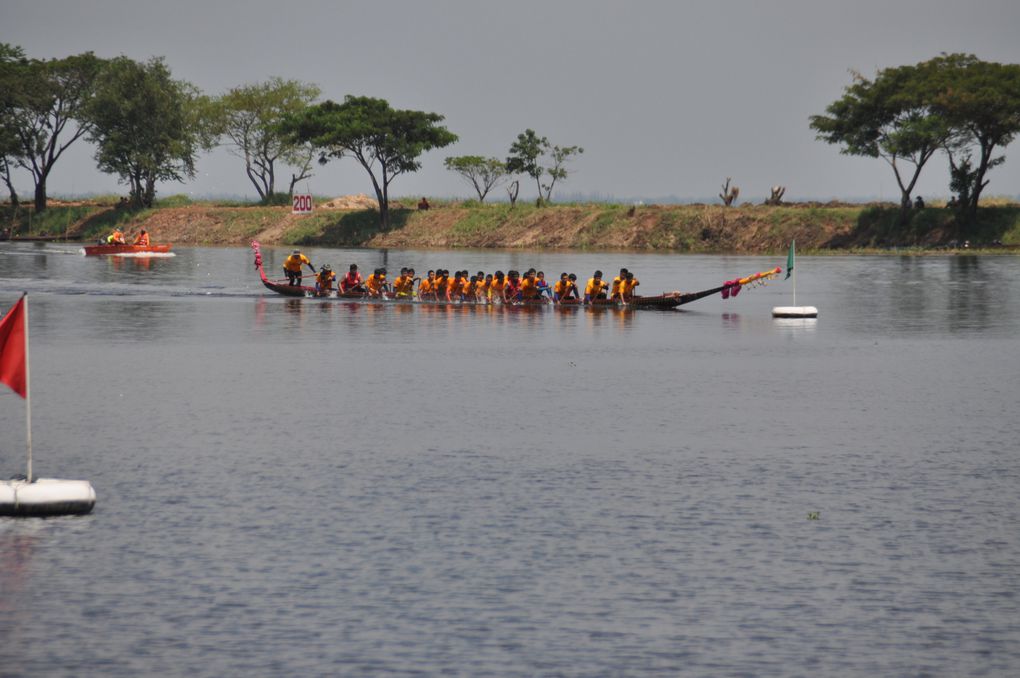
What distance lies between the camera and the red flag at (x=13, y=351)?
17.5 metres

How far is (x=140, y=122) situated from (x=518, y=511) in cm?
12103

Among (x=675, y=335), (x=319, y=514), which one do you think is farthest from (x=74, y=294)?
(x=319, y=514)

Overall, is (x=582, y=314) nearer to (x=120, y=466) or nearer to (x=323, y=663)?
(x=120, y=466)

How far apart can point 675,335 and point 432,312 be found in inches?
488

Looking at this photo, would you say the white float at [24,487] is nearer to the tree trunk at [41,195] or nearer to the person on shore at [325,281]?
the person on shore at [325,281]

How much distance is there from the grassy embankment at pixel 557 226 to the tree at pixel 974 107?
12.9 ft

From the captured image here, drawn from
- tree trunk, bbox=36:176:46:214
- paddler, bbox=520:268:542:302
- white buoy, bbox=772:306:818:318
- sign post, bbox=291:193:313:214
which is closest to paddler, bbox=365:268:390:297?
paddler, bbox=520:268:542:302

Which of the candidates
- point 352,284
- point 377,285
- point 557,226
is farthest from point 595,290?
point 557,226

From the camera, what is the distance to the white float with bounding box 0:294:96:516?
17531 millimetres

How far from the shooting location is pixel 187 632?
13602mm

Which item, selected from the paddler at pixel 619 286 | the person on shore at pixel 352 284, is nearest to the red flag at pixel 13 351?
the paddler at pixel 619 286

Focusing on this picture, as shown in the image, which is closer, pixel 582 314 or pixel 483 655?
pixel 483 655

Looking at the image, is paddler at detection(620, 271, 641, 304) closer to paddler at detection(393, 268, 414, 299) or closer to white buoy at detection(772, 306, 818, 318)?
white buoy at detection(772, 306, 818, 318)

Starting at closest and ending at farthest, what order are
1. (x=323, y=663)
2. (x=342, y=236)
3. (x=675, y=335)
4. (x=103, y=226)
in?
(x=323, y=663), (x=675, y=335), (x=342, y=236), (x=103, y=226)
